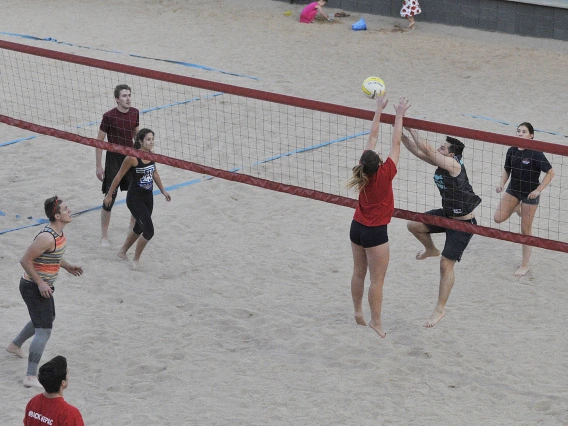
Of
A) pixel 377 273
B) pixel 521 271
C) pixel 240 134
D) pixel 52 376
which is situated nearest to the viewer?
pixel 52 376

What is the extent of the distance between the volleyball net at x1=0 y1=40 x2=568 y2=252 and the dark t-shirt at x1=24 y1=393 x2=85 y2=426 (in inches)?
→ 129

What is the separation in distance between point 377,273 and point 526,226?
235cm

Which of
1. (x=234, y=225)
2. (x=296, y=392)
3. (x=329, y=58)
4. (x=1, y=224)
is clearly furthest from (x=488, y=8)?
(x=296, y=392)

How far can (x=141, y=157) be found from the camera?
8.49 metres

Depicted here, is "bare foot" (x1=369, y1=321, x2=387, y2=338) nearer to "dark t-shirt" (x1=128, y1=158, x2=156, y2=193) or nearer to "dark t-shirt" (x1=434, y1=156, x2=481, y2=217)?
"dark t-shirt" (x1=434, y1=156, x2=481, y2=217)

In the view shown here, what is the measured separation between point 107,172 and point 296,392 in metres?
3.63

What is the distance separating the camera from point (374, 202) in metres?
7.15

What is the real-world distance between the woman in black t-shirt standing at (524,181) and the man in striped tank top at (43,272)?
430 cm

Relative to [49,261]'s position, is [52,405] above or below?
below

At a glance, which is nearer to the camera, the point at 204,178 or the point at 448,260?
the point at 448,260

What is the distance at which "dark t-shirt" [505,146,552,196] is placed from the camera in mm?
8828

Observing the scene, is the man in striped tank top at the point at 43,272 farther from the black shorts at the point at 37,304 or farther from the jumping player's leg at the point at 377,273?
the jumping player's leg at the point at 377,273

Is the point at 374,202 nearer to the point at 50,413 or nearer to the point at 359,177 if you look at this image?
the point at 359,177

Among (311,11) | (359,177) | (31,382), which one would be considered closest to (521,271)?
(359,177)
